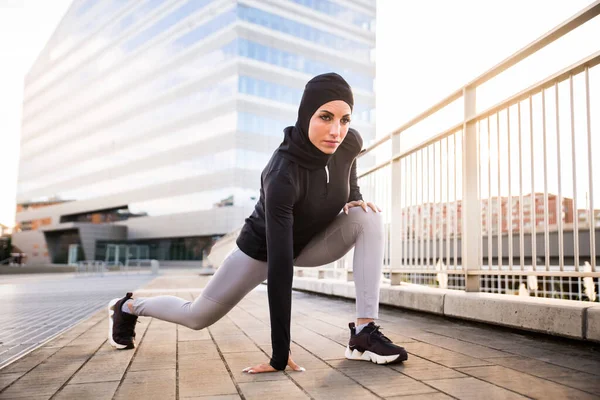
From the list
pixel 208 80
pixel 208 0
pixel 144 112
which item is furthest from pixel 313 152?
pixel 144 112

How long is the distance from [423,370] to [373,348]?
265 millimetres

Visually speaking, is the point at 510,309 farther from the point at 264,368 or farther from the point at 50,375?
the point at 50,375

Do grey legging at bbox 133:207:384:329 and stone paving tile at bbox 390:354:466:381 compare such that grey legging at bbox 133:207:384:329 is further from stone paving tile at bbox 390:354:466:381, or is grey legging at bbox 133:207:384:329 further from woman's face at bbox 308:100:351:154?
woman's face at bbox 308:100:351:154

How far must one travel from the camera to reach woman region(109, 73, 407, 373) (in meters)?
2.26

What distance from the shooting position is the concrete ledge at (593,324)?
97.7 inches

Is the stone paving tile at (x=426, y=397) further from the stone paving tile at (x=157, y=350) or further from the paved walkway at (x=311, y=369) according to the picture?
the stone paving tile at (x=157, y=350)

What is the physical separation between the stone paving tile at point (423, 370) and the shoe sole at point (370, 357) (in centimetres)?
3

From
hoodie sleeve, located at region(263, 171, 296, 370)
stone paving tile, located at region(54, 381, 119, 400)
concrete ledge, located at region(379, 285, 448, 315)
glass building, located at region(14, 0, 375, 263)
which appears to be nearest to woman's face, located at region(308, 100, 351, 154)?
hoodie sleeve, located at region(263, 171, 296, 370)

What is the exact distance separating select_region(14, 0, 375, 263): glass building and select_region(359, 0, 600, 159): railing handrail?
33723 millimetres

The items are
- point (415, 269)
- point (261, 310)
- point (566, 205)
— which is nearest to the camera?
point (566, 205)

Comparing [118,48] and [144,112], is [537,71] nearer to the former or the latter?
[144,112]

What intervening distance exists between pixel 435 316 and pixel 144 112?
45877mm

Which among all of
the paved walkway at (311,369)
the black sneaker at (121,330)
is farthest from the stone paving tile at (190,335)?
the black sneaker at (121,330)

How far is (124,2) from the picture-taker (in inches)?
2053
